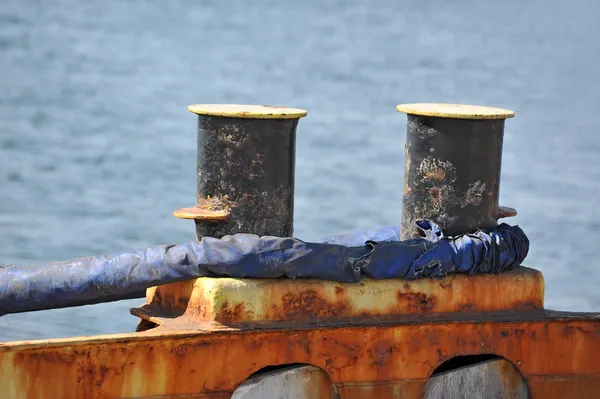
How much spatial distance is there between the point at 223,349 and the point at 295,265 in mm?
575

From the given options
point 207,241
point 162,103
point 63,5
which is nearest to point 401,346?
point 207,241

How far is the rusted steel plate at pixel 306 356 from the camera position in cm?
628

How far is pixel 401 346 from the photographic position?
7.04 meters

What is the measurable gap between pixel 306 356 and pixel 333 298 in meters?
0.33

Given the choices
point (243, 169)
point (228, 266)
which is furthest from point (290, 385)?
point (243, 169)

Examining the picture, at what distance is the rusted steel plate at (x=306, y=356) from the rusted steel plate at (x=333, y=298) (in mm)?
95

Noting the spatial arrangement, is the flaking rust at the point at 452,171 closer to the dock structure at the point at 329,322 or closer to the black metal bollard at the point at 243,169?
the dock structure at the point at 329,322

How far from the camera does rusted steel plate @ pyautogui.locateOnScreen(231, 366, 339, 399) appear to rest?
21.9ft

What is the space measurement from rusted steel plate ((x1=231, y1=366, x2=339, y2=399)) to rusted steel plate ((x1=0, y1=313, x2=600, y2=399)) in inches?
1.7

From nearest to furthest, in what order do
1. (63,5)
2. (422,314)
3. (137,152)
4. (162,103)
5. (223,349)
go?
(223,349), (422,314), (137,152), (162,103), (63,5)

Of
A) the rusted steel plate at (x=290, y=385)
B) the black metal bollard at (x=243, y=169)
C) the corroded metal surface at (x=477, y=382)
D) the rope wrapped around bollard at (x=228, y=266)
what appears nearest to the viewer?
the rusted steel plate at (x=290, y=385)

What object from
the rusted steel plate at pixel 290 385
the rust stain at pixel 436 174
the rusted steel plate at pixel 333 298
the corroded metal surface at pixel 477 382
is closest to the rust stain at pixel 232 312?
the rusted steel plate at pixel 333 298

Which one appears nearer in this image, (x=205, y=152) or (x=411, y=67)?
(x=205, y=152)

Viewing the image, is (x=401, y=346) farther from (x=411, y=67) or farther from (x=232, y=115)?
(x=411, y=67)
